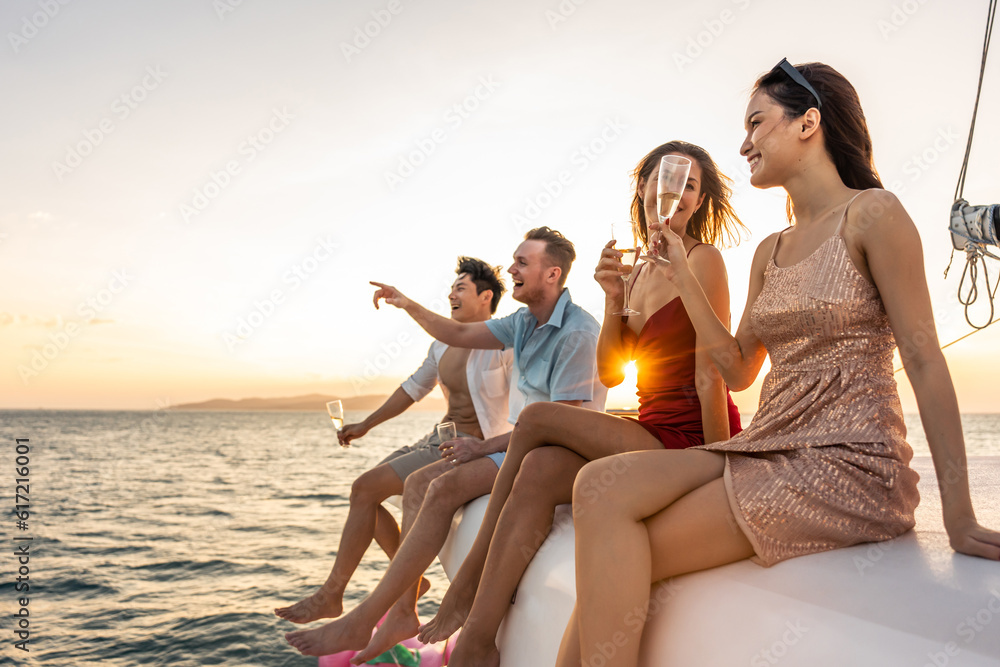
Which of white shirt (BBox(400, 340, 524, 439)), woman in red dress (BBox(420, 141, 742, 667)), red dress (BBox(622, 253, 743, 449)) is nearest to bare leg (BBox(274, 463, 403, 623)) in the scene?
white shirt (BBox(400, 340, 524, 439))

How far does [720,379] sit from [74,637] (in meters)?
6.48

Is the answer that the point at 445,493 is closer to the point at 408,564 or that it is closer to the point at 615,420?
the point at 408,564

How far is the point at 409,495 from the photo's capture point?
3857 millimetres

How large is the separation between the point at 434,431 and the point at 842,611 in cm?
335

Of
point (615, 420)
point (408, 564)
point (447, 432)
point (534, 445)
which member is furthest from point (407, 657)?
point (615, 420)

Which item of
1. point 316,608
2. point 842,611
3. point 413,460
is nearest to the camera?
point 842,611

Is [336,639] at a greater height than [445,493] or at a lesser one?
lesser

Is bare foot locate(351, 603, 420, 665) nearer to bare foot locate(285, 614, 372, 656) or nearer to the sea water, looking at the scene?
bare foot locate(285, 614, 372, 656)

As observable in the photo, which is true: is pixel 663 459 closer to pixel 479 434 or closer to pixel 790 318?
pixel 790 318

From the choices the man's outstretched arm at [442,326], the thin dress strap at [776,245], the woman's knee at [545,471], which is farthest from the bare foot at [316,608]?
the thin dress strap at [776,245]

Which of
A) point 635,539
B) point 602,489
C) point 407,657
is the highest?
point 602,489

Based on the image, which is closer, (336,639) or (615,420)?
(615,420)

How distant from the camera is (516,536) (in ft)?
8.00

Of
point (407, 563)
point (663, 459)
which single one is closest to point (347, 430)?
point (407, 563)
